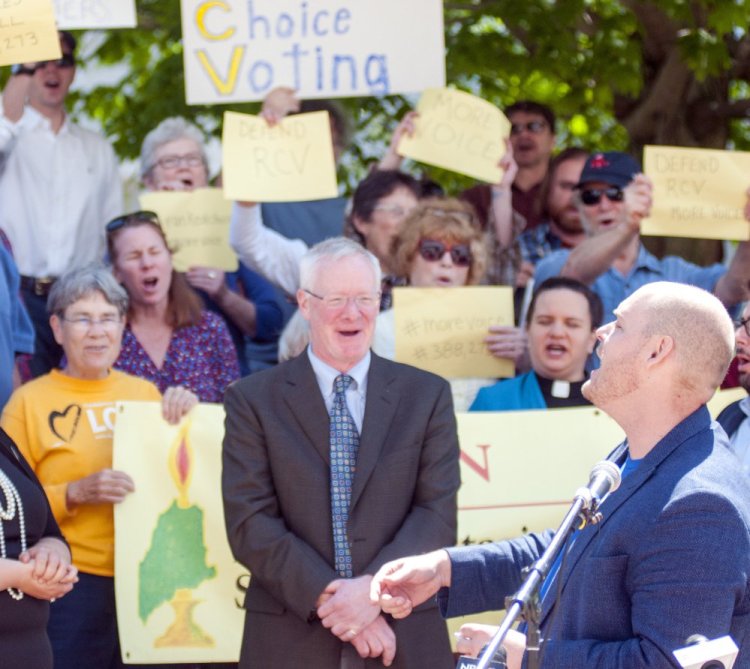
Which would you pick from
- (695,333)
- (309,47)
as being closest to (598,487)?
(695,333)

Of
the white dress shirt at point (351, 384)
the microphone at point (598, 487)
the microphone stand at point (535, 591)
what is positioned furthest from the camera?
the white dress shirt at point (351, 384)

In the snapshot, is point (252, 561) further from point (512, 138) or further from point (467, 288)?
point (512, 138)

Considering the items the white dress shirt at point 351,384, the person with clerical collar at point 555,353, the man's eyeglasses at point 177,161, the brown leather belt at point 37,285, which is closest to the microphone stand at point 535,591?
the white dress shirt at point 351,384

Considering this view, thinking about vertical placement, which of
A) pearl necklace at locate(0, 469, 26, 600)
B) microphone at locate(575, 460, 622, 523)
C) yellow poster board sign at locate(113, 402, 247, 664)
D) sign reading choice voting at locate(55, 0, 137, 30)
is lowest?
yellow poster board sign at locate(113, 402, 247, 664)

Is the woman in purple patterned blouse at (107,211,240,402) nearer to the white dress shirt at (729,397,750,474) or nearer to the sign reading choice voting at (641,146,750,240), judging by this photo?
the sign reading choice voting at (641,146,750,240)

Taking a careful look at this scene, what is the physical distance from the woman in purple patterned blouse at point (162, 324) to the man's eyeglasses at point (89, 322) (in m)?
0.50

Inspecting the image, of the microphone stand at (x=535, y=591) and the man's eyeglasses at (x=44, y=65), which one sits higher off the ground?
the man's eyeglasses at (x=44, y=65)

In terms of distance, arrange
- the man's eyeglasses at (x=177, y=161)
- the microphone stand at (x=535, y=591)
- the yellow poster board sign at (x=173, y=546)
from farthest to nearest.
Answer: the man's eyeglasses at (x=177, y=161), the yellow poster board sign at (x=173, y=546), the microphone stand at (x=535, y=591)

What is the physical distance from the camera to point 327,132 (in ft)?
21.5

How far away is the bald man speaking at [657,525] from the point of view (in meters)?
3.08

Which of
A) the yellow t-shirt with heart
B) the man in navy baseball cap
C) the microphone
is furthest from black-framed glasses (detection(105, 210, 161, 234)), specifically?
the microphone

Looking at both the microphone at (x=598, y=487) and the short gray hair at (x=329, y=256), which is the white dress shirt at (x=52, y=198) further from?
the microphone at (x=598, y=487)

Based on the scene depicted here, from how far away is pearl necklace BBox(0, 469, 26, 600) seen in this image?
4391 millimetres

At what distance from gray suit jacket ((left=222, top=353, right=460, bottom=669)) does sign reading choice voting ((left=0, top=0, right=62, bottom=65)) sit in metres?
1.67
